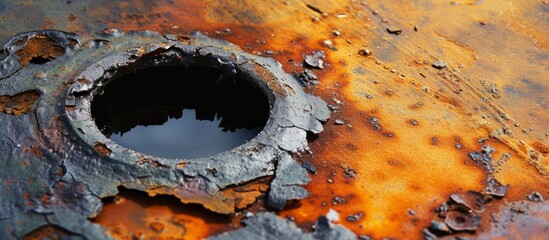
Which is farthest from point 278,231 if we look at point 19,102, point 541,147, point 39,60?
point 39,60

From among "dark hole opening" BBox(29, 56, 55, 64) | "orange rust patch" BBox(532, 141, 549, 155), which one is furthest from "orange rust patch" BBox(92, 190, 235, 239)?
"orange rust patch" BBox(532, 141, 549, 155)

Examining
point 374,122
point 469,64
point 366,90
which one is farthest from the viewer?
point 469,64

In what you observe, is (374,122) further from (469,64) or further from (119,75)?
(119,75)

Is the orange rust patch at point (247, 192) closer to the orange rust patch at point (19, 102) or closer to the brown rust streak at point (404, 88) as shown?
the brown rust streak at point (404, 88)

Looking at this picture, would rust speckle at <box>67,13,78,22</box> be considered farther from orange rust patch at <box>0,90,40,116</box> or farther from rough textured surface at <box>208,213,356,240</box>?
rough textured surface at <box>208,213,356,240</box>

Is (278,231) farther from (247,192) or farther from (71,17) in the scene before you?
(71,17)

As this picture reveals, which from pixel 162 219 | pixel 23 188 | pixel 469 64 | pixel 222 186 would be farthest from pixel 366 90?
pixel 23 188
